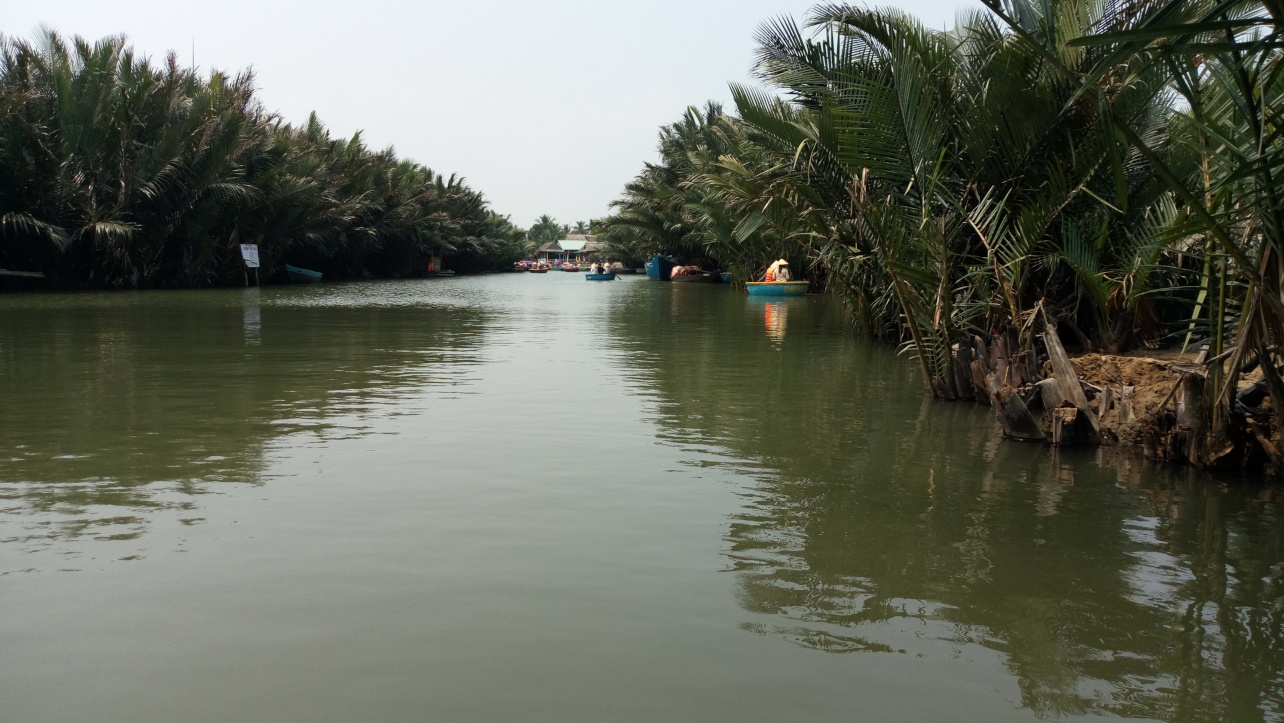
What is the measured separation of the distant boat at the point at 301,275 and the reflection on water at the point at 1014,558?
38563 millimetres

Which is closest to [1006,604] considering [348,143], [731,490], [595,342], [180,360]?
[731,490]

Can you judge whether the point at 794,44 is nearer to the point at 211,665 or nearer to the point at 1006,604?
the point at 1006,604

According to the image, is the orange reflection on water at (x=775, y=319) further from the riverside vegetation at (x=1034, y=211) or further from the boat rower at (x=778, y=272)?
the riverside vegetation at (x=1034, y=211)

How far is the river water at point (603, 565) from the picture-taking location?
3371 millimetres

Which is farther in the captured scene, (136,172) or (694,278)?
(694,278)

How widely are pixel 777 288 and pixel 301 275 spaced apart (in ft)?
79.8

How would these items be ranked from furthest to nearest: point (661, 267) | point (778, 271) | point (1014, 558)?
1. point (661, 267)
2. point (778, 271)
3. point (1014, 558)

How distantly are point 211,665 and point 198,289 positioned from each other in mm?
32287

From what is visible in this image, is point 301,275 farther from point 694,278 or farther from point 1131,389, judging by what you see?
point 1131,389

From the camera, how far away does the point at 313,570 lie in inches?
176

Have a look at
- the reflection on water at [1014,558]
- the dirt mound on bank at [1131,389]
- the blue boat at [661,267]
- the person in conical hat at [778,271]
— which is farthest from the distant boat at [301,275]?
the dirt mound on bank at [1131,389]

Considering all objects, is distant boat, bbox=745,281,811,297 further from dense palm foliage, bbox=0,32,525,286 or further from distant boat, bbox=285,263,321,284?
distant boat, bbox=285,263,321,284

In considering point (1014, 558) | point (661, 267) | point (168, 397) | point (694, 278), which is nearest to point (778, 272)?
point (694, 278)

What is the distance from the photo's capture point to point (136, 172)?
30.4m
